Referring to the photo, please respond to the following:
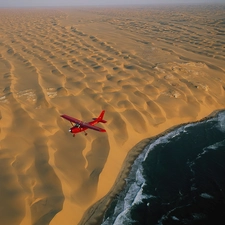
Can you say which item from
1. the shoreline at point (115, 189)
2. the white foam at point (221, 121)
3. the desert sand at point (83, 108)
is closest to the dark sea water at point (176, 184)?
the shoreline at point (115, 189)

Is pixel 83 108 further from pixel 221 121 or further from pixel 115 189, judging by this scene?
pixel 221 121

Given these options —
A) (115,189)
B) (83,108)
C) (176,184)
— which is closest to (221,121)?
(176,184)

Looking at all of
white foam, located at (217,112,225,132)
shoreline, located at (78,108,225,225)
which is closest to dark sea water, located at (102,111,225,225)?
shoreline, located at (78,108,225,225)

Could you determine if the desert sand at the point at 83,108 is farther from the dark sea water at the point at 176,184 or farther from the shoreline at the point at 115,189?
the dark sea water at the point at 176,184

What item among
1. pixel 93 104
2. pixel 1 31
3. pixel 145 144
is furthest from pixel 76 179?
pixel 1 31

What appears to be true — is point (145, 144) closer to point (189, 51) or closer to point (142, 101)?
point (142, 101)

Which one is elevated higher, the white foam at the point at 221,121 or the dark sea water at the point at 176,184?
the dark sea water at the point at 176,184

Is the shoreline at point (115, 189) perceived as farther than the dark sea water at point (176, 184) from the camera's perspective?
Yes
